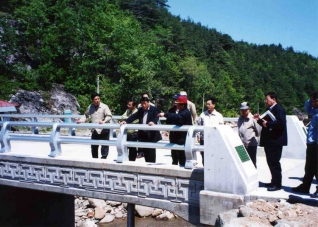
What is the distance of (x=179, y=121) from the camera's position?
6.62 metres

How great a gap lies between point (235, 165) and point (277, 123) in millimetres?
1002

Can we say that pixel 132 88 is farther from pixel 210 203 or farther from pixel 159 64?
pixel 210 203

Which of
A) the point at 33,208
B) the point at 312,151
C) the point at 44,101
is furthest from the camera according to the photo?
the point at 44,101

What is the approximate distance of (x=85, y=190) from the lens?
7.75 meters

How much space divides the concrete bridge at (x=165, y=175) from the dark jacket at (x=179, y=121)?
155 mm

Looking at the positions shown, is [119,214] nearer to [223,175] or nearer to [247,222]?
[223,175]

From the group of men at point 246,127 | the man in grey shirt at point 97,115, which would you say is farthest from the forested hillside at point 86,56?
the group of men at point 246,127

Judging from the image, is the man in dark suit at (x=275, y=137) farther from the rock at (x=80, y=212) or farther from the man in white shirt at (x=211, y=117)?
the rock at (x=80, y=212)

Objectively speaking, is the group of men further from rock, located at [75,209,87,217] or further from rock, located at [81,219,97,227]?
rock, located at [75,209,87,217]

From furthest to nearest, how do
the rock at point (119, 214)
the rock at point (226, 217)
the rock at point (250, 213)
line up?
1. the rock at point (119, 214)
2. the rock at point (226, 217)
3. the rock at point (250, 213)

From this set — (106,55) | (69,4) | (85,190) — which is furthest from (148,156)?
(69,4)

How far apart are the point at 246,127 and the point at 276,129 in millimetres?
976

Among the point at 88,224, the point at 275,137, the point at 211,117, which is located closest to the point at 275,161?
the point at 275,137

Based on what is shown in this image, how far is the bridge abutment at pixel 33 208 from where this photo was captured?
33.2ft
